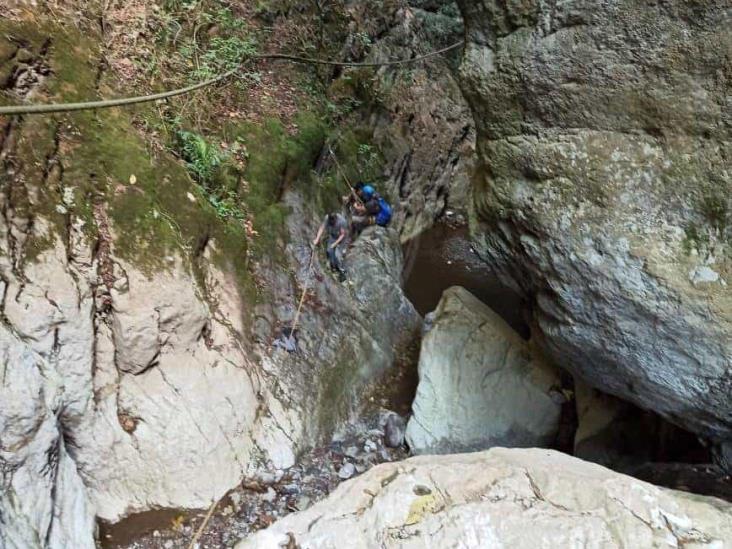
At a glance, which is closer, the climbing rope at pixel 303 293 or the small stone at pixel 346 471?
the small stone at pixel 346 471

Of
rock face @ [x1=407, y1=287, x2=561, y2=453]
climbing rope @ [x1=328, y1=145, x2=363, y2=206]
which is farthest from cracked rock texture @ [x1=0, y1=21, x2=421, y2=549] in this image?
climbing rope @ [x1=328, y1=145, x2=363, y2=206]

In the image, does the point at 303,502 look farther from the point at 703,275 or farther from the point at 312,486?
the point at 703,275

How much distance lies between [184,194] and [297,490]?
3.46 metres

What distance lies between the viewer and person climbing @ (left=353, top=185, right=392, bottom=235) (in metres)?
8.88

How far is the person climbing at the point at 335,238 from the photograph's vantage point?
7.79 meters

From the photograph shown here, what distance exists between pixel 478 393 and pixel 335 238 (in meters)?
3.14

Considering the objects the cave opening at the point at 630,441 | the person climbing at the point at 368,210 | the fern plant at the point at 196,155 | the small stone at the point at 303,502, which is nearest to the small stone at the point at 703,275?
the cave opening at the point at 630,441

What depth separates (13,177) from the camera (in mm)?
4504

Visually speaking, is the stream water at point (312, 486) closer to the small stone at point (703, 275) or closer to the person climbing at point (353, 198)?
the small stone at point (703, 275)

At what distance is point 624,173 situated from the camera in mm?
3686

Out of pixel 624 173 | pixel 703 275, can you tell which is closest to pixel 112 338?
pixel 624 173

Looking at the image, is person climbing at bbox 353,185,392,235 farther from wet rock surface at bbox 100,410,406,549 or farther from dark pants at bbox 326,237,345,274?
wet rock surface at bbox 100,410,406,549

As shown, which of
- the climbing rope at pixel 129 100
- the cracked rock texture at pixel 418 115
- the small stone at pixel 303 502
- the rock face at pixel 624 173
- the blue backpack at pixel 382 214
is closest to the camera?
the rock face at pixel 624 173

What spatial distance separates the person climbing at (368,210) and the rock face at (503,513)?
5.99 meters
